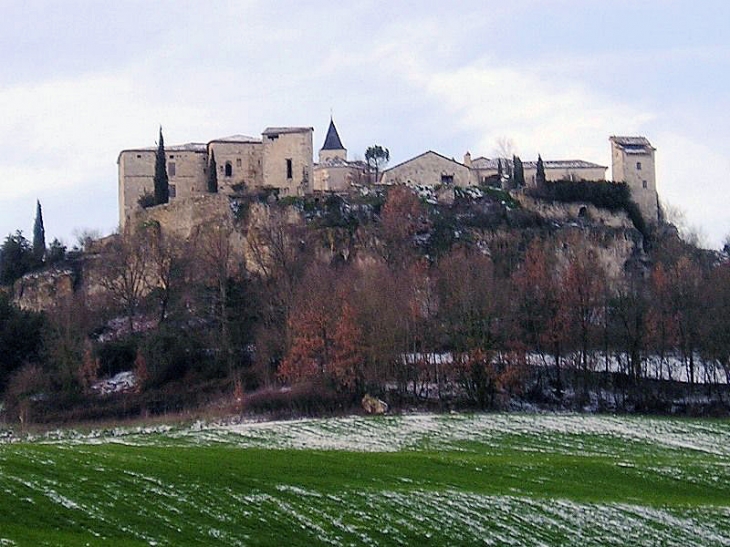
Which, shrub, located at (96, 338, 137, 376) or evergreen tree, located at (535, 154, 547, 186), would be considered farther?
evergreen tree, located at (535, 154, 547, 186)

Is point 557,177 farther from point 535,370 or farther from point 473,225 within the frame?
point 535,370

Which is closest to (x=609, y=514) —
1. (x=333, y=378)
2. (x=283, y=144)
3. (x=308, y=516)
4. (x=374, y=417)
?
(x=308, y=516)

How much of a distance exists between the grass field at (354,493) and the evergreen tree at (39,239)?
47.5 meters

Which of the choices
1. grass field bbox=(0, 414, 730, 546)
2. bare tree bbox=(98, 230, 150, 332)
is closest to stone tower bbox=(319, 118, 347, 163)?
bare tree bbox=(98, 230, 150, 332)

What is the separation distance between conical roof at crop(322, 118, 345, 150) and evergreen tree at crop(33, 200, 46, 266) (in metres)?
26.4

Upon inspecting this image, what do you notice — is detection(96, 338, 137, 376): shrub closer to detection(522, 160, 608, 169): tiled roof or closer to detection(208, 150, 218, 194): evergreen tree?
detection(208, 150, 218, 194): evergreen tree

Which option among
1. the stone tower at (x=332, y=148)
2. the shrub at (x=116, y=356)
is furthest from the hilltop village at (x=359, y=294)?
the stone tower at (x=332, y=148)

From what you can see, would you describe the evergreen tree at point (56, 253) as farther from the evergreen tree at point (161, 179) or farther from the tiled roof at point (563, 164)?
the tiled roof at point (563, 164)

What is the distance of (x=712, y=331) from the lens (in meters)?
62.5

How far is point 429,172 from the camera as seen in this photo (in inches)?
3735

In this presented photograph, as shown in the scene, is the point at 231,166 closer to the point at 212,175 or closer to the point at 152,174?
the point at 212,175

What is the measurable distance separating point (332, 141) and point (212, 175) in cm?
2449

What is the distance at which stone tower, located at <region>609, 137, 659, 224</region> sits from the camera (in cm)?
9650

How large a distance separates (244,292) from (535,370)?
19.2m
